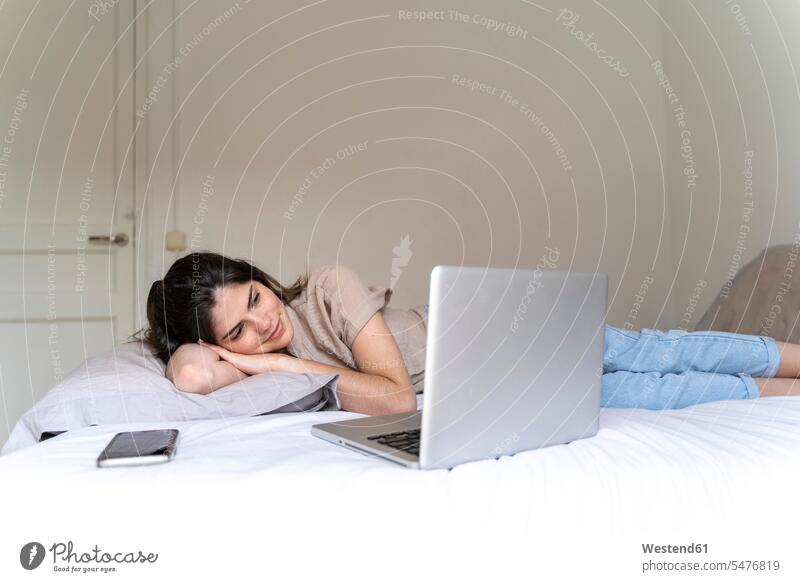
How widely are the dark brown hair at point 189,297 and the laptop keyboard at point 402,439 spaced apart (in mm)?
588

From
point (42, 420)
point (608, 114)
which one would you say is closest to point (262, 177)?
point (608, 114)

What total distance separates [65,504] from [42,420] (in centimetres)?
50

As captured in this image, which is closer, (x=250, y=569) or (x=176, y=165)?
(x=250, y=569)

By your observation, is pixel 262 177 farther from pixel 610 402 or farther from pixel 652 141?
pixel 610 402

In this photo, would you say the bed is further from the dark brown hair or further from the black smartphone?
the dark brown hair

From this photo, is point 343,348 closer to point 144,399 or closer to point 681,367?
point 144,399

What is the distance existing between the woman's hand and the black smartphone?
0.40 m

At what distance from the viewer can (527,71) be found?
2.94 metres

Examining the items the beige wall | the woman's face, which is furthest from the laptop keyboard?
the beige wall

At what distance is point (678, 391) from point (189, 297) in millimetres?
1078

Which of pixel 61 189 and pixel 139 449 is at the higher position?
pixel 61 189

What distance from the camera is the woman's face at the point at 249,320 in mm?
1440

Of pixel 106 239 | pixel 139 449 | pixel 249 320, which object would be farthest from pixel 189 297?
pixel 106 239

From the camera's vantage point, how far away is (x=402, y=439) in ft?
3.23
